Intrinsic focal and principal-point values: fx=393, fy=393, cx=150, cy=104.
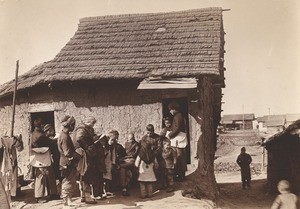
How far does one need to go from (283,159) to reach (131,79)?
238 inches

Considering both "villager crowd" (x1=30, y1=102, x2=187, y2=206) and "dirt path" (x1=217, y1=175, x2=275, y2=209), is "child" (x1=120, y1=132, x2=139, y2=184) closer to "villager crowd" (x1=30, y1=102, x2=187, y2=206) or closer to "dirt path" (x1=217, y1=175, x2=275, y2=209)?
"villager crowd" (x1=30, y1=102, x2=187, y2=206)

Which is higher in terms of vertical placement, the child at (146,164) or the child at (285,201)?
the child at (146,164)

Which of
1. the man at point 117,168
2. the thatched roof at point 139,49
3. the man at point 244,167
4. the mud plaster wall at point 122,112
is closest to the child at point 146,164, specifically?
the man at point 117,168

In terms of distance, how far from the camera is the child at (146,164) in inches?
301

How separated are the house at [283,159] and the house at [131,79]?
2.78m

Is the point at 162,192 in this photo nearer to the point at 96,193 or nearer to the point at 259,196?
the point at 96,193

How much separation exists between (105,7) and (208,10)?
3.76 m

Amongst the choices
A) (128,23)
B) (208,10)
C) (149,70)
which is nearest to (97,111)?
(149,70)

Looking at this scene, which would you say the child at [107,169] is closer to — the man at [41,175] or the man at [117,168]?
the man at [117,168]

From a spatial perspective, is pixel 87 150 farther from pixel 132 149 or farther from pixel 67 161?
pixel 132 149

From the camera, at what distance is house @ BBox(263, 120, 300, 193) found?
11641mm

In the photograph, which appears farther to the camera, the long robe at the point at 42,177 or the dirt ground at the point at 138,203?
the long robe at the point at 42,177

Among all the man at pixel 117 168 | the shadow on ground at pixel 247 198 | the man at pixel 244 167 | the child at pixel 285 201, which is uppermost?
the man at pixel 117 168

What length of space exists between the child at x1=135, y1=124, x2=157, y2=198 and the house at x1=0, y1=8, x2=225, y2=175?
1565mm
